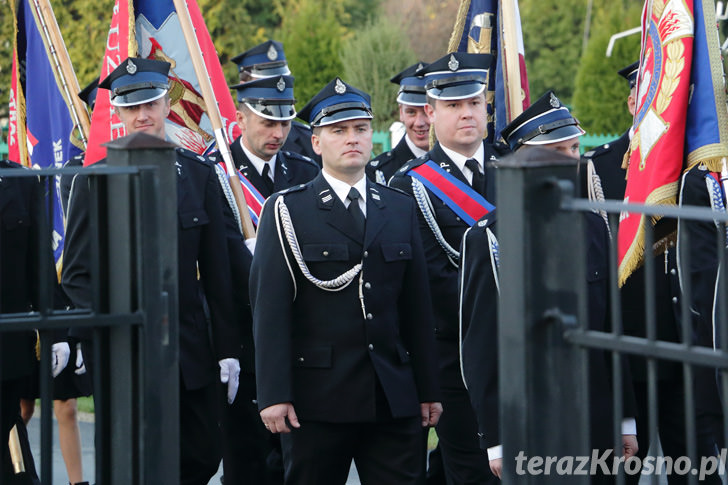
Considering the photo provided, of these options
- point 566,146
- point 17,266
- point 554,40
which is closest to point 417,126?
point 566,146

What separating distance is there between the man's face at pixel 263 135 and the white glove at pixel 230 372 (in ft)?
4.35

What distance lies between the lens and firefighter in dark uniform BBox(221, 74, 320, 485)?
5578 mm

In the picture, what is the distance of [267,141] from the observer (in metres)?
6.09

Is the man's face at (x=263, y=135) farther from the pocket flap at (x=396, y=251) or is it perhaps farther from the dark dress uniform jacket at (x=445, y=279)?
the pocket flap at (x=396, y=251)

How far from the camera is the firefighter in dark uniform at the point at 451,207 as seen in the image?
511 cm

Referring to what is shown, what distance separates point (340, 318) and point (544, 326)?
164 cm

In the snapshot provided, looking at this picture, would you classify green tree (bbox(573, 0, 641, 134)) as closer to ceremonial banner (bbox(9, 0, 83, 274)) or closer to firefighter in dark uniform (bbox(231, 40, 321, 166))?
firefighter in dark uniform (bbox(231, 40, 321, 166))

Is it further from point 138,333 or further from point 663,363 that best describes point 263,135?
point 138,333

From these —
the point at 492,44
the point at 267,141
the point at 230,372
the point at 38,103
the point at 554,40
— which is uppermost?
the point at 554,40

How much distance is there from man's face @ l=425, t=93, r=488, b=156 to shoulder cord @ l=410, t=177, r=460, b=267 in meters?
0.26

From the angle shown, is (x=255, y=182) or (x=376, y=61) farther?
(x=376, y=61)

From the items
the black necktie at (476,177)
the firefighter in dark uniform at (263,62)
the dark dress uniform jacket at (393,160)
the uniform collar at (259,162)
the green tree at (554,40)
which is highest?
the green tree at (554,40)

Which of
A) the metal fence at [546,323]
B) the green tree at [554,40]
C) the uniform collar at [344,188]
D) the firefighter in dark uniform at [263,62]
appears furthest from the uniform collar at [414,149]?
the green tree at [554,40]

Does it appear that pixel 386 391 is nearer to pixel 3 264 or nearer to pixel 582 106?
pixel 3 264
